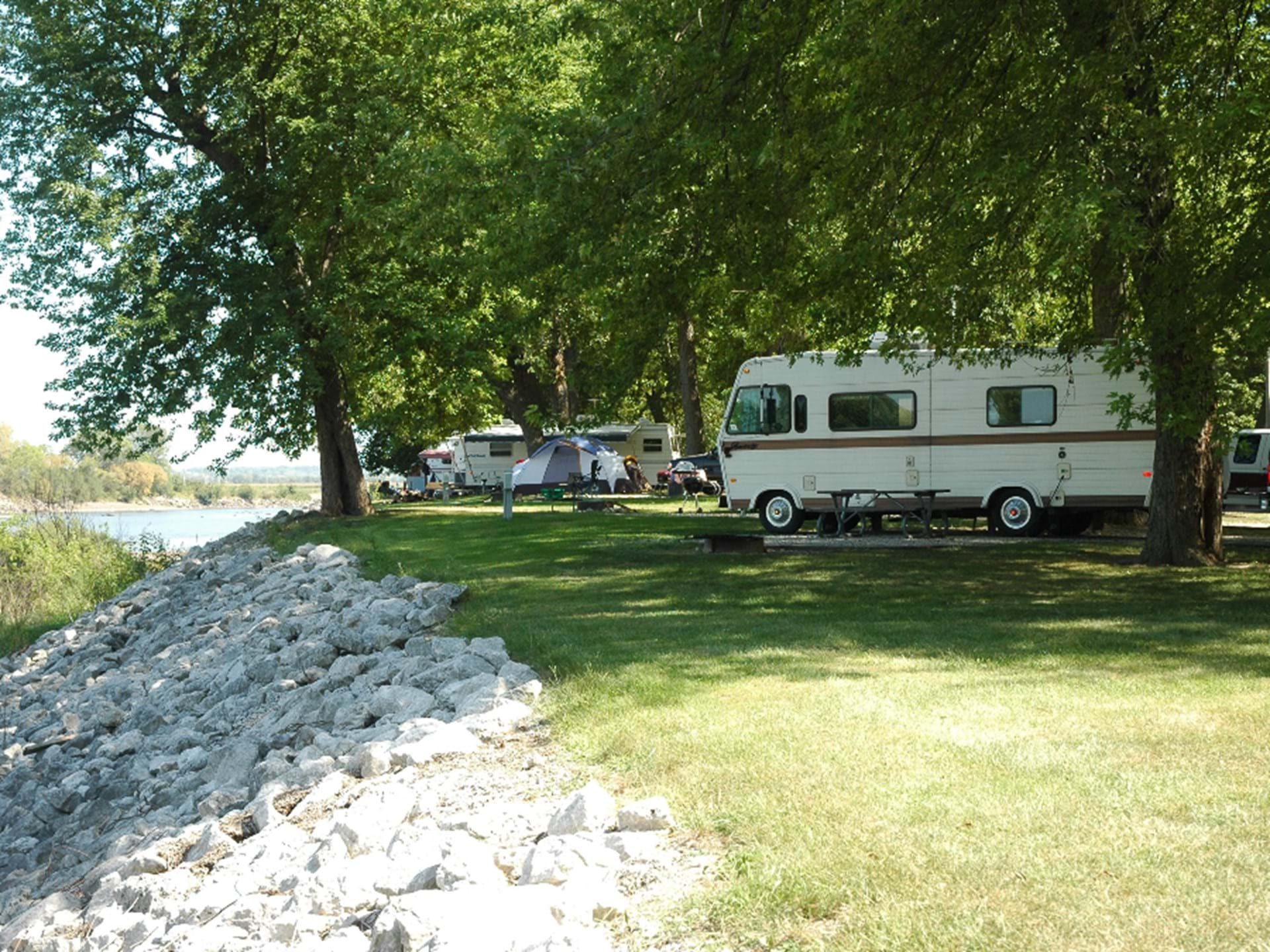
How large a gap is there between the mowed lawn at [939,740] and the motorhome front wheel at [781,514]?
730cm

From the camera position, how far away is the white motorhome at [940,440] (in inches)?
808

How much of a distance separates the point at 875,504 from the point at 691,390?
15.0 metres

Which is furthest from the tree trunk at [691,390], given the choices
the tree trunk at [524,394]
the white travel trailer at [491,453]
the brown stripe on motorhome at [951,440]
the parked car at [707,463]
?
the white travel trailer at [491,453]

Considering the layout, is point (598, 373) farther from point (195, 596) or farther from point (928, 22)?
point (195, 596)

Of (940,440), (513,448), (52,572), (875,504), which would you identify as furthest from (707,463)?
(52,572)

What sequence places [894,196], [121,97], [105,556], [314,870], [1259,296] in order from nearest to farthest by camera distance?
[314,870]
[1259,296]
[894,196]
[121,97]
[105,556]

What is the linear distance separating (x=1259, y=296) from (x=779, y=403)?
35.4ft

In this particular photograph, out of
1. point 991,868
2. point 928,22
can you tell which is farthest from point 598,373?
point 991,868

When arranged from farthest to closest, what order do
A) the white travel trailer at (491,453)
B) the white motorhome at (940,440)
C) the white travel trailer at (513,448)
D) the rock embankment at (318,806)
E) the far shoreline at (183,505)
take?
the far shoreline at (183,505) < the white travel trailer at (491,453) < the white travel trailer at (513,448) < the white motorhome at (940,440) < the rock embankment at (318,806)

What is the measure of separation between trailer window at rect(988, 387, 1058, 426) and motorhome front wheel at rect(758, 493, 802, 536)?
341 cm

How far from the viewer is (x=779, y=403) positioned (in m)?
22.0

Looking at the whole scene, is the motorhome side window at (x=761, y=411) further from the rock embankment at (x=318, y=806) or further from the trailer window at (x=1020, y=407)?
the rock embankment at (x=318, y=806)

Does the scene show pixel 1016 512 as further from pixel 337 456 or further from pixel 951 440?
pixel 337 456

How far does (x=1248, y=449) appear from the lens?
1139 inches
